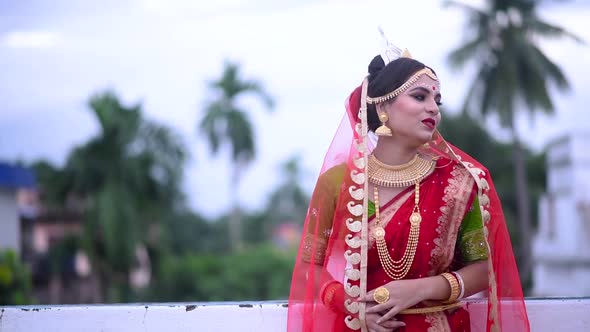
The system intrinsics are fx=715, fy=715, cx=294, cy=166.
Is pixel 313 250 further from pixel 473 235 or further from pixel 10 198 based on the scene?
pixel 10 198

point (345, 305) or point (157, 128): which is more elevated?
point (157, 128)

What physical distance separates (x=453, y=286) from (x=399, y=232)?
24 centimetres

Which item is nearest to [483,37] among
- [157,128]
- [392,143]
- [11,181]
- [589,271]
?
[589,271]

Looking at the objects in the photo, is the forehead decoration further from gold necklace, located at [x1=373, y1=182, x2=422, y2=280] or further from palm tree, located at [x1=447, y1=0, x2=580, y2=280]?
palm tree, located at [x1=447, y1=0, x2=580, y2=280]

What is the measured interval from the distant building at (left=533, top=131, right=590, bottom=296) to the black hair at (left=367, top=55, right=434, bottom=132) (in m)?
20.8

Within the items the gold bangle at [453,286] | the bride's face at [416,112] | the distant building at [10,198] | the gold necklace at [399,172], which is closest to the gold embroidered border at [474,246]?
the gold bangle at [453,286]

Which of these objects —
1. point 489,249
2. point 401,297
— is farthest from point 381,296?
point 489,249

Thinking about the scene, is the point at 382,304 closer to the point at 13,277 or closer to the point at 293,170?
the point at 13,277

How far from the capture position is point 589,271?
2227cm

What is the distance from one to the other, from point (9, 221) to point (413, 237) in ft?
69.1

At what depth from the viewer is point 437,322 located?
2.33m

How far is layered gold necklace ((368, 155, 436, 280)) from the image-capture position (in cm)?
231

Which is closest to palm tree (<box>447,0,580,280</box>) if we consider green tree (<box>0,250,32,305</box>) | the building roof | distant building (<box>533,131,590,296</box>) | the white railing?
distant building (<box>533,131,590,296</box>)

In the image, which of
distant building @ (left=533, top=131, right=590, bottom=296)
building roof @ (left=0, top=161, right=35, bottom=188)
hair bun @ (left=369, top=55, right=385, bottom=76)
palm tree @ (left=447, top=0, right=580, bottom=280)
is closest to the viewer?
hair bun @ (left=369, top=55, right=385, bottom=76)
